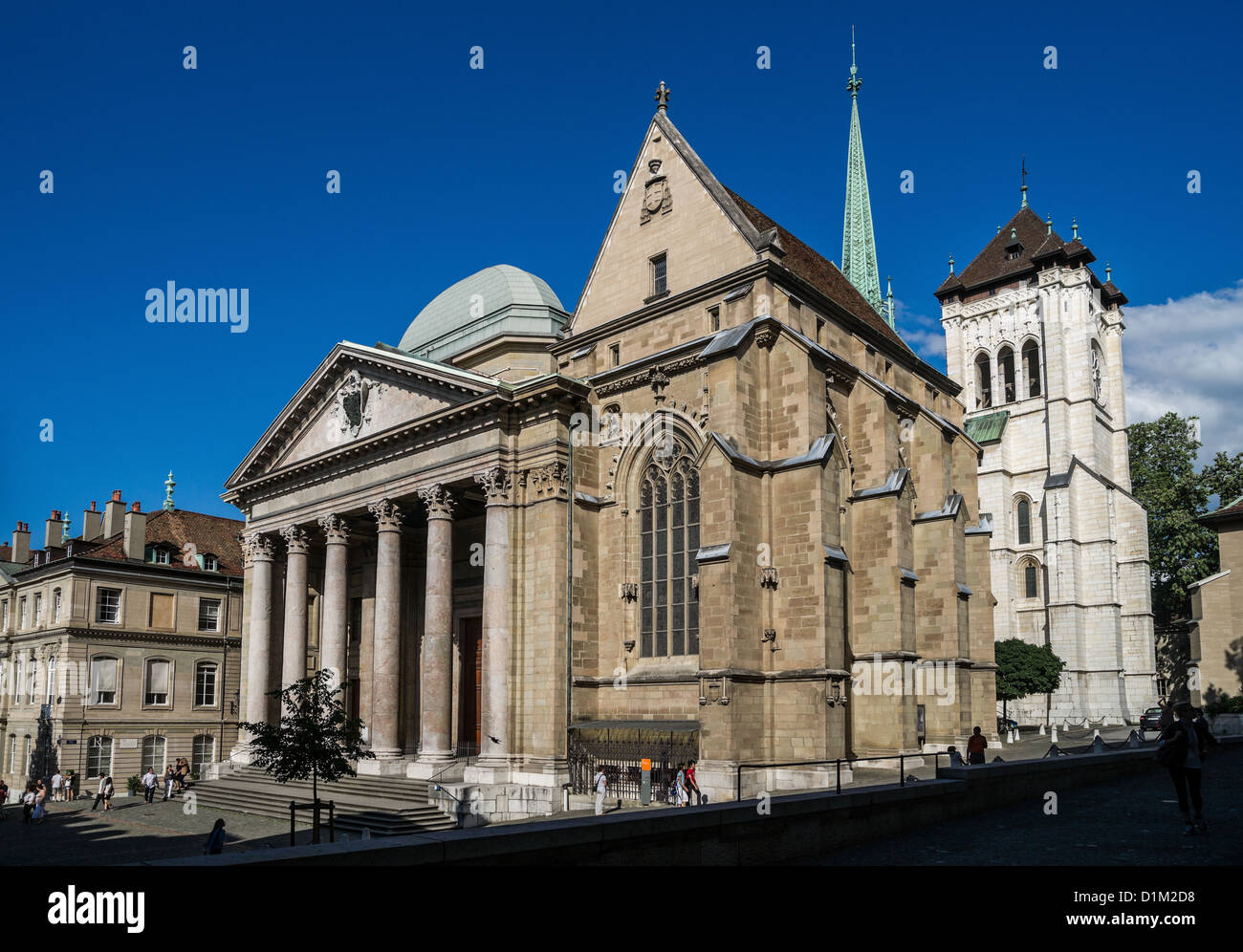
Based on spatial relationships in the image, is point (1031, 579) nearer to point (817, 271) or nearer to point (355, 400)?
point (817, 271)

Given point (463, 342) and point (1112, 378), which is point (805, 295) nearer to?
point (463, 342)

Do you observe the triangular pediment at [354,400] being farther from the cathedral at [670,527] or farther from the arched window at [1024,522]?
the arched window at [1024,522]

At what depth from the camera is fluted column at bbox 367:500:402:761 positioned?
31594mm

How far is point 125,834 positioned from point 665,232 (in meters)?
23.9

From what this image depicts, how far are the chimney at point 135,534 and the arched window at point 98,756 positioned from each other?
8.41m

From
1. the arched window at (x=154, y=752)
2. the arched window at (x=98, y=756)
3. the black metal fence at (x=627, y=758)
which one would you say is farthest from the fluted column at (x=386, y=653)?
the arched window at (x=154, y=752)

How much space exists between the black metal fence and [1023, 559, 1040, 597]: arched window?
149 ft

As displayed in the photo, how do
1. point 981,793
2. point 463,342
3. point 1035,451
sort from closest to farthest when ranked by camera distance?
point 981,793 < point 463,342 < point 1035,451

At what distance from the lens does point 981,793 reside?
54.5 feet

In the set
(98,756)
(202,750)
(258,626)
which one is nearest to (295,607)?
(258,626)

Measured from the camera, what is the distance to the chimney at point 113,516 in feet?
167

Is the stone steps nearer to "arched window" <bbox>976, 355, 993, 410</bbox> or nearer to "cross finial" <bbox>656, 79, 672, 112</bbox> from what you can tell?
"cross finial" <bbox>656, 79, 672, 112</bbox>
